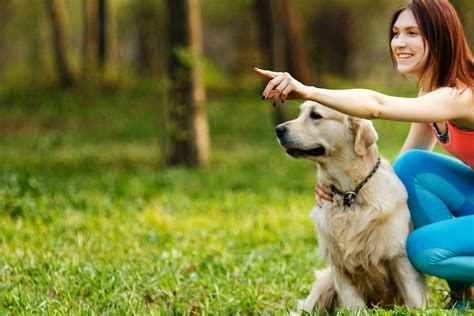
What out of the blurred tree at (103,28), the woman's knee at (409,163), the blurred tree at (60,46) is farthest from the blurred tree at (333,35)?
the woman's knee at (409,163)

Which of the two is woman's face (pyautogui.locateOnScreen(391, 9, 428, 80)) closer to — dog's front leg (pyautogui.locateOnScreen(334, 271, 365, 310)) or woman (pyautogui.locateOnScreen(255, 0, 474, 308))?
woman (pyautogui.locateOnScreen(255, 0, 474, 308))

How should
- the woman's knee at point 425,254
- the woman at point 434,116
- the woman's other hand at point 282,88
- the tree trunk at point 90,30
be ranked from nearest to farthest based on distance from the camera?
the woman's other hand at point 282,88, the woman at point 434,116, the woman's knee at point 425,254, the tree trunk at point 90,30

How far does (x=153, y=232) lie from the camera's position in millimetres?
6082

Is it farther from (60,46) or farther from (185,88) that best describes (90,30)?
(185,88)

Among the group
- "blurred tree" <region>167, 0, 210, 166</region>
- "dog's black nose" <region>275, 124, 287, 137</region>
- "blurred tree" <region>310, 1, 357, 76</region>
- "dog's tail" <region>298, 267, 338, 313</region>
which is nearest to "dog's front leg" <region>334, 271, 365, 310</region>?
"dog's tail" <region>298, 267, 338, 313</region>

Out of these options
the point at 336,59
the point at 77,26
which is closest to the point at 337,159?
the point at 336,59

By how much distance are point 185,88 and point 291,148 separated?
264 inches

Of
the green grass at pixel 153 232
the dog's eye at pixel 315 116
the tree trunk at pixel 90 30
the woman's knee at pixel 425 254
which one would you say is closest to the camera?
the woman's knee at pixel 425 254

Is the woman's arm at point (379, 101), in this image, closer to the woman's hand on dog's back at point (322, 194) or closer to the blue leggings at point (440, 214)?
the blue leggings at point (440, 214)

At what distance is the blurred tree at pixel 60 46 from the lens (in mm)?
19141

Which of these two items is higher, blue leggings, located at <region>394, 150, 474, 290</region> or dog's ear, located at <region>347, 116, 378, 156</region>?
dog's ear, located at <region>347, 116, 378, 156</region>

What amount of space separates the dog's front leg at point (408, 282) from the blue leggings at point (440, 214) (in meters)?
0.05

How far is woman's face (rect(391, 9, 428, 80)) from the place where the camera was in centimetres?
358

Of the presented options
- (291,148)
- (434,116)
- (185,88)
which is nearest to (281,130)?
(291,148)
